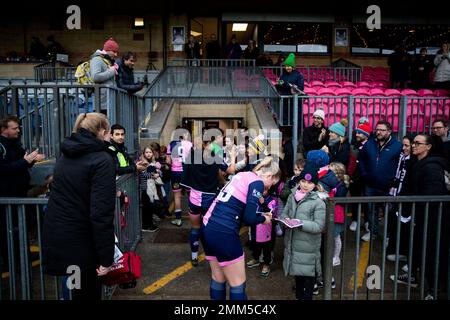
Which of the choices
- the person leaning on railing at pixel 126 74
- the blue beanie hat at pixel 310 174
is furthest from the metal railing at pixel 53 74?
the blue beanie hat at pixel 310 174

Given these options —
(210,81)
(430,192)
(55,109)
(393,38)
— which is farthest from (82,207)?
(393,38)

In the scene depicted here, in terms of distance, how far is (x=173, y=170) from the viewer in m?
8.02

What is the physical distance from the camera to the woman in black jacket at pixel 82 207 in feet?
9.62

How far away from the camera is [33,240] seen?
6.43 meters

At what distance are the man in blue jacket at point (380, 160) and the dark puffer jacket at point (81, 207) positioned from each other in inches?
168

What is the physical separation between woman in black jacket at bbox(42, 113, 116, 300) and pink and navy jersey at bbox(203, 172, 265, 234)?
95cm

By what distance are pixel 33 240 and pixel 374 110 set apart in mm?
7083

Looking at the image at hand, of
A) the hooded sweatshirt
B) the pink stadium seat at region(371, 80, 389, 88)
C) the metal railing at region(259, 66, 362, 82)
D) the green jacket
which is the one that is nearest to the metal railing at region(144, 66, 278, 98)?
the metal railing at region(259, 66, 362, 82)

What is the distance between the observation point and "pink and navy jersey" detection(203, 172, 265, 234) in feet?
11.3

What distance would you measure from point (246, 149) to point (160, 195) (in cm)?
184

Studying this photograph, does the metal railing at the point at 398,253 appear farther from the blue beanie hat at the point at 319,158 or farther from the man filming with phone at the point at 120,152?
the man filming with phone at the point at 120,152

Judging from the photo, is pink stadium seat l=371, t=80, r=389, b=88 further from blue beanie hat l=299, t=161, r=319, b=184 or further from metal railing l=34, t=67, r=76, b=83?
metal railing l=34, t=67, r=76, b=83
